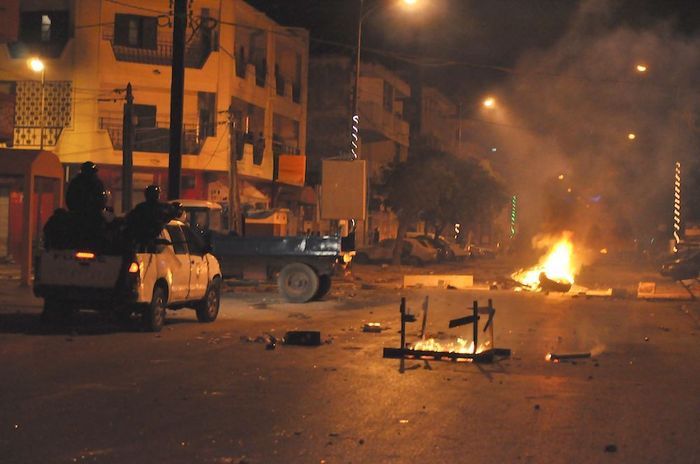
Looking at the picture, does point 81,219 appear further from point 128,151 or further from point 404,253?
point 404,253

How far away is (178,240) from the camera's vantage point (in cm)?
1506

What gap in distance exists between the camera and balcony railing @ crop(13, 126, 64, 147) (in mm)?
38594

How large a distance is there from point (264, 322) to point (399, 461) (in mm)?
10126

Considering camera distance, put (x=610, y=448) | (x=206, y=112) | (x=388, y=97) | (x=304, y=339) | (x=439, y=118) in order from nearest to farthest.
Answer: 1. (x=610, y=448)
2. (x=304, y=339)
3. (x=206, y=112)
4. (x=388, y=97)
5. (x=439, y=118)

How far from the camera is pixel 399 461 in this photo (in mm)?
6508

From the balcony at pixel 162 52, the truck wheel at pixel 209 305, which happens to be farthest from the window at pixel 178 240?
the balcony at pixel 162 52

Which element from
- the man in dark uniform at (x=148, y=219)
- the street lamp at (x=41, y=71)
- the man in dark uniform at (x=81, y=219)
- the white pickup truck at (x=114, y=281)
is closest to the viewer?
the white pickup truck at (x=114, y=281)

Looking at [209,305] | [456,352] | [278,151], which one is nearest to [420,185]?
[278,151]

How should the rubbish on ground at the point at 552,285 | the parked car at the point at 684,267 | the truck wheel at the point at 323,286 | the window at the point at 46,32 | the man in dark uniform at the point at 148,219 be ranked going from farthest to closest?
the window at the point at 46,32 < the parked car at the point at 684,267 < the rubbish on ground at the point at 552,285 < the truck wheel at the point at 323,286 < the man in dark uniform at the point at 148,219

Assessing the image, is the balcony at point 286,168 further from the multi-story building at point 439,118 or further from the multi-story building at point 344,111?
the multi-story building at point 439,118

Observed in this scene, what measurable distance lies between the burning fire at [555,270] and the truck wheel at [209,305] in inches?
506

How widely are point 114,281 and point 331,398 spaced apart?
5.42 meters

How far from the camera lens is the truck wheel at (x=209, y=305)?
1596 centimetres

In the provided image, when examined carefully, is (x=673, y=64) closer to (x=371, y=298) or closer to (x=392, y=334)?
(x=371, y=298)
